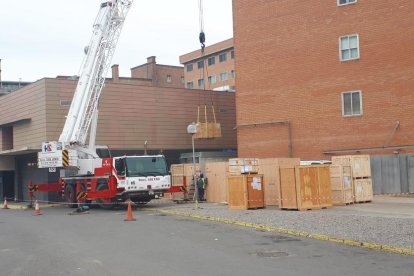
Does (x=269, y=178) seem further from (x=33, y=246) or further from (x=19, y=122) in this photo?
(x=19, y=122)

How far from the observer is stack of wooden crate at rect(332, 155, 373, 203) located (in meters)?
22.3

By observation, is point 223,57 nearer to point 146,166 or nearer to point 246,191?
point 146,166

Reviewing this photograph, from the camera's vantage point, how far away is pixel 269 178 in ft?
78.0

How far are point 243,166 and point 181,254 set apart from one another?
11.8 m

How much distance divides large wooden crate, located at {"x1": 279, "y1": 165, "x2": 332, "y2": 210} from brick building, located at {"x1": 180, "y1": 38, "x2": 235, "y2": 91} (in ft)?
209

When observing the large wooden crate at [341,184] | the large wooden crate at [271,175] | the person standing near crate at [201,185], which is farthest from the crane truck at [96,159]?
the large wooden crate at [341,184]

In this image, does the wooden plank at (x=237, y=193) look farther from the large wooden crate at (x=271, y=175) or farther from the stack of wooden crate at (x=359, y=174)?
the stack of wooden crate at (x=359, y=174)

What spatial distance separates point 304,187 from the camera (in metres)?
20.0

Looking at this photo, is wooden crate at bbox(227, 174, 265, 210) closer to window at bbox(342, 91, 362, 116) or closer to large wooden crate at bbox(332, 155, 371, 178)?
A: large wooden crate at bbox(332, 155, 371, 178)

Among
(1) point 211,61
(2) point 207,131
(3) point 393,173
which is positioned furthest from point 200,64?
(3) point 393,173

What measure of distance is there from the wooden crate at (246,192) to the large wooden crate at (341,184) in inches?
116

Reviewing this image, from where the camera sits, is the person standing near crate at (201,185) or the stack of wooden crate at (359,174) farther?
the person standing near crate at (201,185)

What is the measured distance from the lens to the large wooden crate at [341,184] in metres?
21.6

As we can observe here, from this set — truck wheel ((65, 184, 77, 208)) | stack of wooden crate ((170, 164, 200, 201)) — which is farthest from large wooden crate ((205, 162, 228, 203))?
truck wheel ((65, 184, 77, 208))
